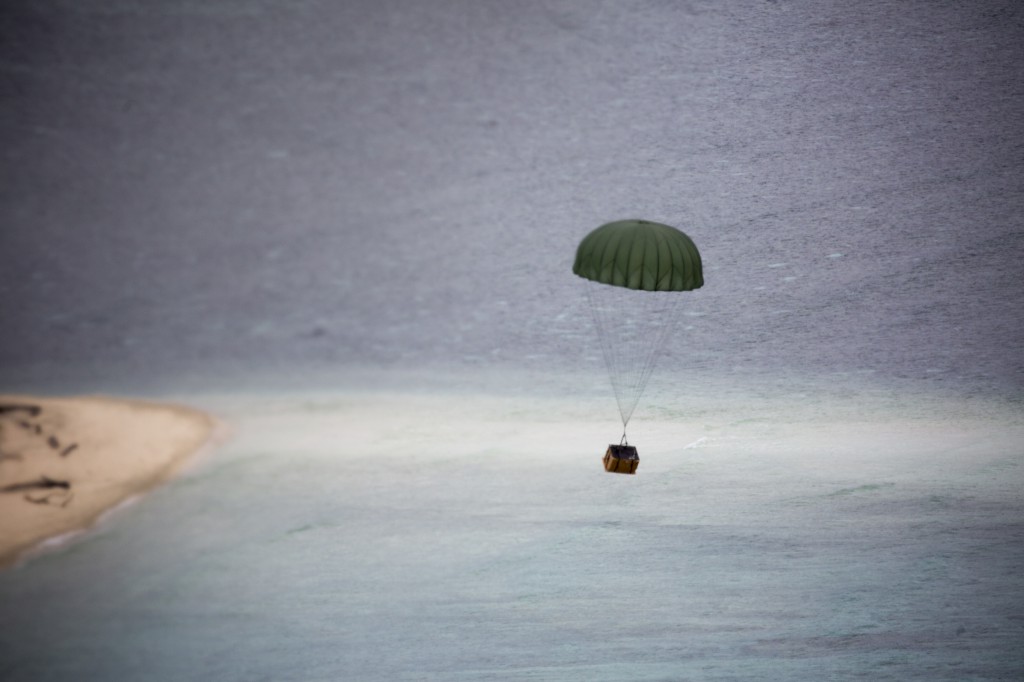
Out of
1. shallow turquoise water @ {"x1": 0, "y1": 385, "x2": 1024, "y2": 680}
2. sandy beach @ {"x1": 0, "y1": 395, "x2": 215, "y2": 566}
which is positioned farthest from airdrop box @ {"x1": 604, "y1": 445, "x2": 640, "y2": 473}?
sandy beach @ {"x1": 0, "y1": 395, "x2": 215, "y2": 566}

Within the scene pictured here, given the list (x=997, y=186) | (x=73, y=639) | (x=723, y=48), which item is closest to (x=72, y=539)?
(x=73, y=639)

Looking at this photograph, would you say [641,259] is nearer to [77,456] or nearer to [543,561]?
[543,561]

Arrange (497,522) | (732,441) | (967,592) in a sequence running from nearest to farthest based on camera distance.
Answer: (967,592) < (497,522) < (732,441)

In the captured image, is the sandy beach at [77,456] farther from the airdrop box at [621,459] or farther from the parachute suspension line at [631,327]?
the parachute suspension line at [631,327]

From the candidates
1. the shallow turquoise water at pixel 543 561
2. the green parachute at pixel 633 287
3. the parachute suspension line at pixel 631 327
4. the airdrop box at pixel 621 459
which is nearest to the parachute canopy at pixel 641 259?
the green parachute at pixel 633 287

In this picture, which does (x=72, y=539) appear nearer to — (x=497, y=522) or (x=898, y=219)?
(x=497, y=522)

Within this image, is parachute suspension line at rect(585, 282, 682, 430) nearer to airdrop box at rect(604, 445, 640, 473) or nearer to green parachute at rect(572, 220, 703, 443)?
green parachute at rect(572, 220, 703, 443)
